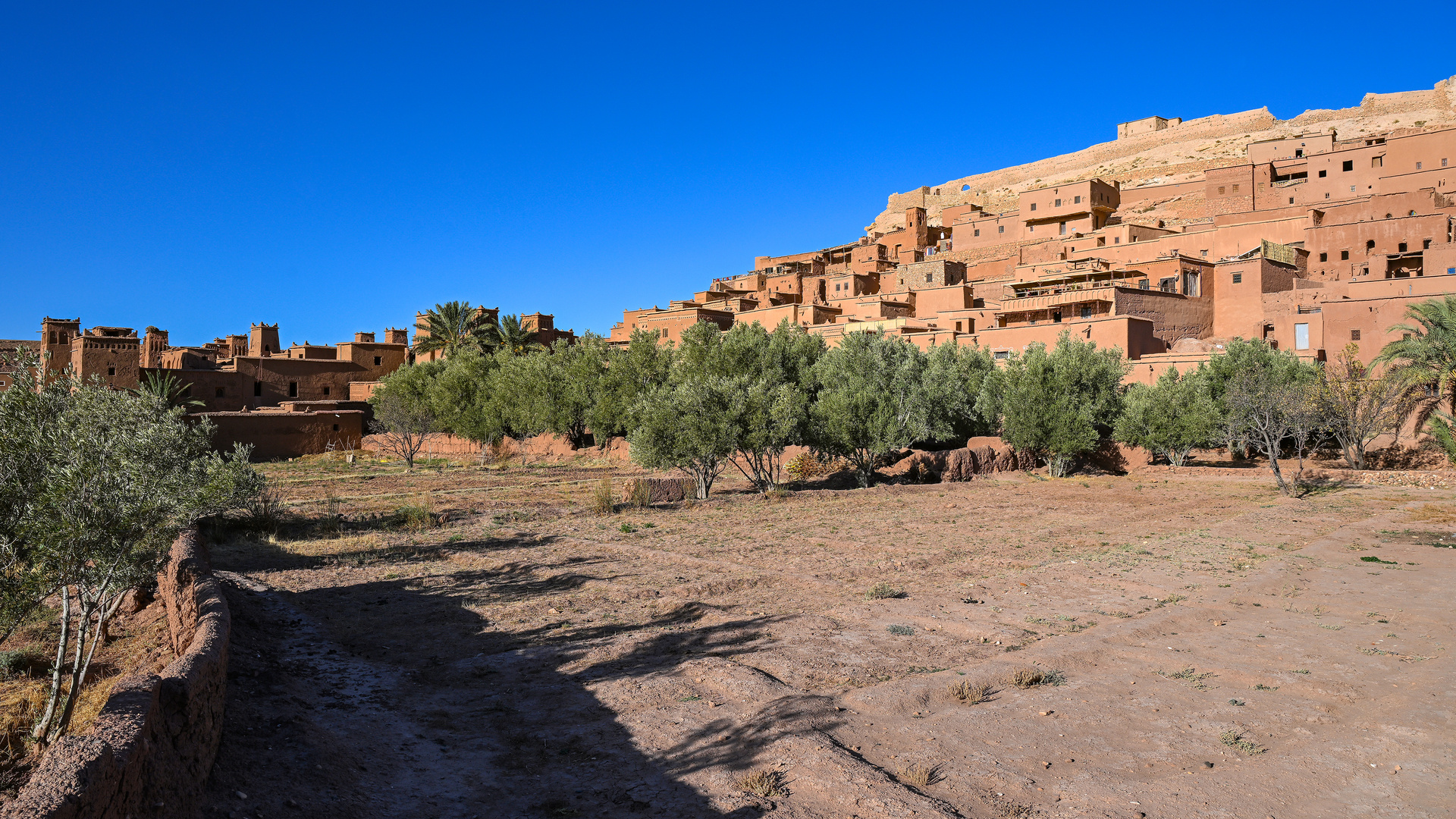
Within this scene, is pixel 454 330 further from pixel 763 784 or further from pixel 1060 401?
pixel 763 784

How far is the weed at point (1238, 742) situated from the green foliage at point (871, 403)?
17938mm

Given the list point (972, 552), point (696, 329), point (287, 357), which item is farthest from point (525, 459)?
point (972, 552)

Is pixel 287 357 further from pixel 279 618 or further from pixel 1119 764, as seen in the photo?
pixel 1119 764

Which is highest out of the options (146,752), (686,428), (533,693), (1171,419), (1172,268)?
(1172,268)

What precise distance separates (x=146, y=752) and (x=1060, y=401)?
27041 millimetres

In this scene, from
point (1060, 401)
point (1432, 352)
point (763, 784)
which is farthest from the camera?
point (1060, 401)

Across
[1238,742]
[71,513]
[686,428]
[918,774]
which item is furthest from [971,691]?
[686,428]

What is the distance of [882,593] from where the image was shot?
1065 cm

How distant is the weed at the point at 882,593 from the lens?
10.5 m

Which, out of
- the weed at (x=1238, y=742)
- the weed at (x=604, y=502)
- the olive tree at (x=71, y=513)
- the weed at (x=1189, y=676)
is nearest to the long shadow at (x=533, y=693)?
the olive tree at (x=71, y=513)

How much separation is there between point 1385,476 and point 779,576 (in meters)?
21.6

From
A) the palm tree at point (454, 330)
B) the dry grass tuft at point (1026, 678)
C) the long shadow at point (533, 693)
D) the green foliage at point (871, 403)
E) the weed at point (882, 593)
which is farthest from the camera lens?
the palm tree at point (454, 330)

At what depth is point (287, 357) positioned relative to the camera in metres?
43.7

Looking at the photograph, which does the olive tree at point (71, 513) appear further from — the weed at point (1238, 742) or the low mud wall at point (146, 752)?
the weed at point (1238, 742)
